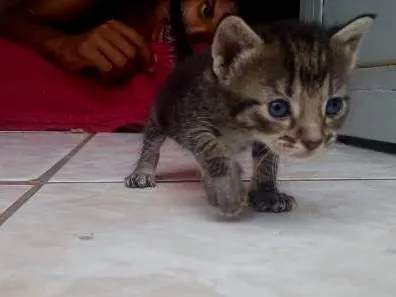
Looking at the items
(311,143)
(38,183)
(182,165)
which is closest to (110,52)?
(182,165)

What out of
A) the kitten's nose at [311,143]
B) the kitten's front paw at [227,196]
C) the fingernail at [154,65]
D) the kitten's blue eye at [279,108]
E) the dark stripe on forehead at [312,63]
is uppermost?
the dark stripe on forehead at [312,63]

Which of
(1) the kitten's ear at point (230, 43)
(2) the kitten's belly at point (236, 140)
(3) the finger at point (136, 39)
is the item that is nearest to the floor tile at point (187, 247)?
(2) the kitten's belly at point (236, 140)

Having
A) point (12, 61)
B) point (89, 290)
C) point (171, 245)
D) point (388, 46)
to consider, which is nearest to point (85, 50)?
point (12, 61)

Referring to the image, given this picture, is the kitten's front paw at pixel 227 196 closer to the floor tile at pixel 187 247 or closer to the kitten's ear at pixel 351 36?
the floor tile at pixel 187 247

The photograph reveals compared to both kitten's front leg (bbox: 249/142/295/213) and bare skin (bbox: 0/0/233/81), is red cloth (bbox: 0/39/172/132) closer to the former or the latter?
bare skin (bbox: 0/0/233/81)

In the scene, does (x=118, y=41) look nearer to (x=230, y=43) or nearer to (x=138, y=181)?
(x=138, y=181)

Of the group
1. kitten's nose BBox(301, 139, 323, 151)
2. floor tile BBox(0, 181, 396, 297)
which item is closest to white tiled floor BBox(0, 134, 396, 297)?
floor tile BBox(0, 181, 396, 297)

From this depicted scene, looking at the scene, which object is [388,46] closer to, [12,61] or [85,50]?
[85,50]
